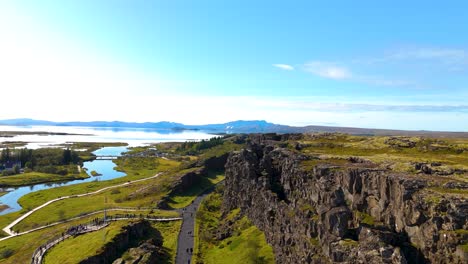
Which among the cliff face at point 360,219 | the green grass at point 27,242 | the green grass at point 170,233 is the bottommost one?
the green grass at point 27,242

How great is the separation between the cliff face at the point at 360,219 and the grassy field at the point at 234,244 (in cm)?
337

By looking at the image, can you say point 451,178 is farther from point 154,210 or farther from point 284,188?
point 154,210

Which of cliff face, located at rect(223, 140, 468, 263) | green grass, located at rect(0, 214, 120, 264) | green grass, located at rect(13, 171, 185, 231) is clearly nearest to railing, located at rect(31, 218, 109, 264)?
green grass, located at rect(0, 214, 120, 264)

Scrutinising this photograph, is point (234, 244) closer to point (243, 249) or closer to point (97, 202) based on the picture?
point (243, 249)

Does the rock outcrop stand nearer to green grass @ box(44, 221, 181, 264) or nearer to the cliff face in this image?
green grass @ box(44, 221, 181, 264)

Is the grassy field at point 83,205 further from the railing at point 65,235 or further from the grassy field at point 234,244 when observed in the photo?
the grassy field at point 234,244

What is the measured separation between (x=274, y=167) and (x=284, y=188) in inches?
559

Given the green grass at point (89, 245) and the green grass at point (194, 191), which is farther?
the green grass at point (194, 191)

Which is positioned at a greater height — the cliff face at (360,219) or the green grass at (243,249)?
the cliff face at (360,219)

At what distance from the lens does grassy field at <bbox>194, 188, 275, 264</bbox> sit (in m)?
73.5

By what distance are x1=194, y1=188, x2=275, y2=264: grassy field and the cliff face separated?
11.1 ft

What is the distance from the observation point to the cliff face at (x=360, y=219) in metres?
39.3

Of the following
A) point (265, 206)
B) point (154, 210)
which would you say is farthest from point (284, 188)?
point (154, 210)

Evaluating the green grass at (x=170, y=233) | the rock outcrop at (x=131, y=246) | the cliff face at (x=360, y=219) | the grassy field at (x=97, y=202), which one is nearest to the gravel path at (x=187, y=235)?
the green grass at (x=170, y=233)
